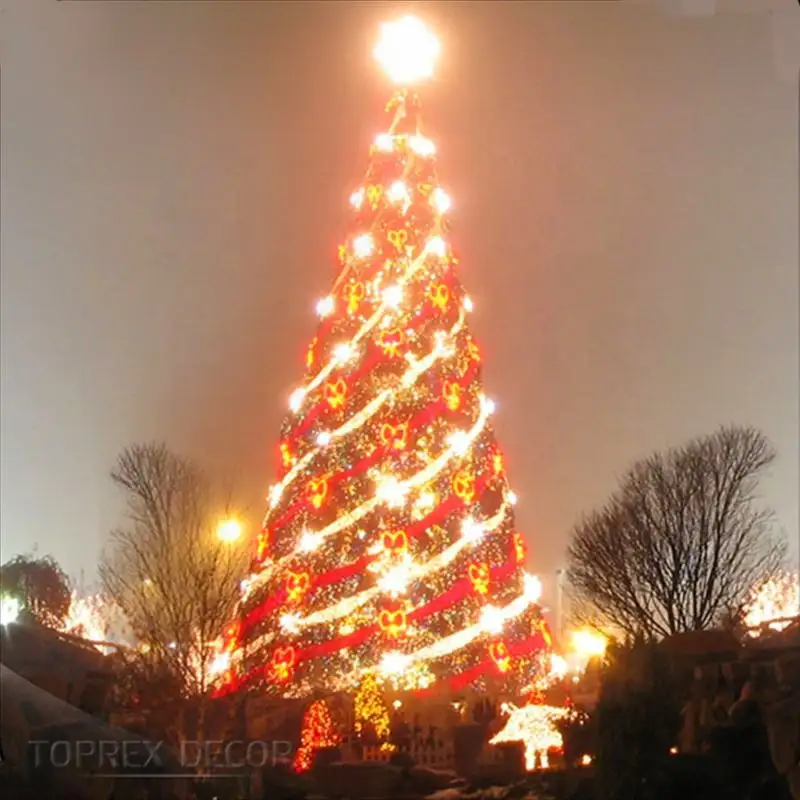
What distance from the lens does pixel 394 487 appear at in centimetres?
310

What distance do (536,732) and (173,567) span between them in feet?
3.96

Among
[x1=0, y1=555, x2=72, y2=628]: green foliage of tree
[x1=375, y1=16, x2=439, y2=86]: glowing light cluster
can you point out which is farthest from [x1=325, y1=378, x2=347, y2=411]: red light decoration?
[x1=375, y1=16, x2=439, y2=86]: glowing light cluster

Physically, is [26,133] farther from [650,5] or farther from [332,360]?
[650,5]

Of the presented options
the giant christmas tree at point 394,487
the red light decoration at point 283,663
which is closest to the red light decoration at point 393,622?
the giant christmas tree at point 394,487

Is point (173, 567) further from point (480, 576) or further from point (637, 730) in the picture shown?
point (637, 730)

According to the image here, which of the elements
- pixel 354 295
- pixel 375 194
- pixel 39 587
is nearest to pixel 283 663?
pixel 39 587

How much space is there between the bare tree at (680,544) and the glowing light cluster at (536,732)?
329 millimetres

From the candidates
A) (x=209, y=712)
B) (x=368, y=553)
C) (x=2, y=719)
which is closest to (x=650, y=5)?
(x=368, y=553)

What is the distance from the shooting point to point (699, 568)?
8.68 ft

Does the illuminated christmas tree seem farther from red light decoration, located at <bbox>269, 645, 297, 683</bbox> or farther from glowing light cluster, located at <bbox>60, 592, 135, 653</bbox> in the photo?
glowing light cluster, located at <bbox>60, 592, 135, 653</bbox>

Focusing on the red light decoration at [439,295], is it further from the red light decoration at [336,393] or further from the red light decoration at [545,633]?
the red light decoration at [545,633]

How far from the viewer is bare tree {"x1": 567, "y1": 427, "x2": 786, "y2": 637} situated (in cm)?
260

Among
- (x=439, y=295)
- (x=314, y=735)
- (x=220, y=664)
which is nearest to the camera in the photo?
(x=314, y=735)

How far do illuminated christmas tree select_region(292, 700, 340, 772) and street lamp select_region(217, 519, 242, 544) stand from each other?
62 cm
